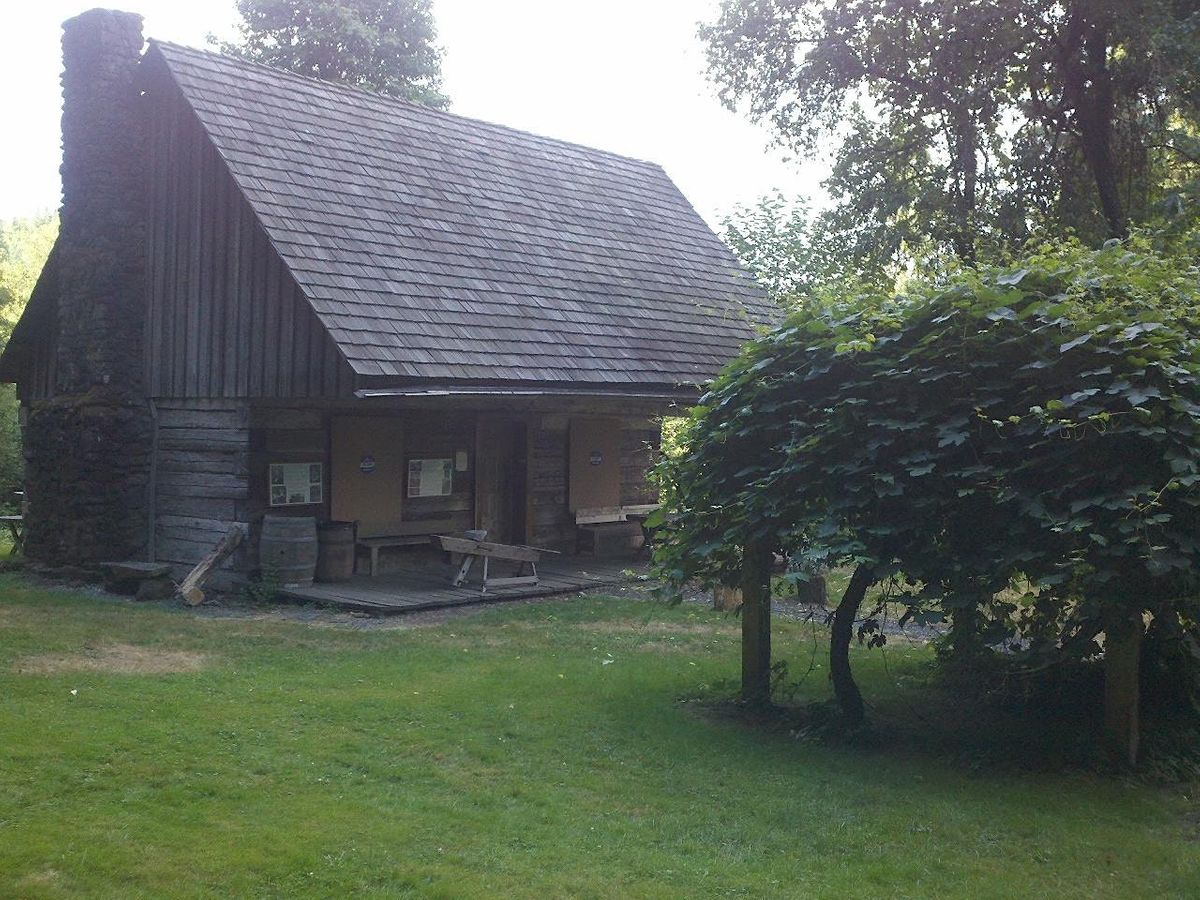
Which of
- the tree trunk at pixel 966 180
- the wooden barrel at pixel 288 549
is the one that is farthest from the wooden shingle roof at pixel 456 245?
the tree trunk at pixel 966 180

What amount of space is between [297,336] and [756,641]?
24.5 feet

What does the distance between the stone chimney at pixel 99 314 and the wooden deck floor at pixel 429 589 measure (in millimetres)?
3534

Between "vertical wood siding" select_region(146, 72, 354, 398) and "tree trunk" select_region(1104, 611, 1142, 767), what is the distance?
8647 millimetres

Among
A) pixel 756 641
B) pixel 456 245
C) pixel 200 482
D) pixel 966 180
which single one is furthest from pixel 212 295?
pixel 966 180

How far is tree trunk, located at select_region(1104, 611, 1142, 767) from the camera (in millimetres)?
7648

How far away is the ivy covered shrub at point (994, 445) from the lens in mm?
7082

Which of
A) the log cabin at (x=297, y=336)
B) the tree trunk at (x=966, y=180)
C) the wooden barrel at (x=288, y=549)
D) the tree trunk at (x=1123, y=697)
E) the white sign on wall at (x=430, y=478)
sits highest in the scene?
the tree trunk at (x=966, y=180)

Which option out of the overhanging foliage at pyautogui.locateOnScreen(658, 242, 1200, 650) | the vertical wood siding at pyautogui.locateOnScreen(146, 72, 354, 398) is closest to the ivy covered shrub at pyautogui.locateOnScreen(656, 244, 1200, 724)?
the overhanging foliage at pyautogui.locateOnScreen(658, 242, 1200, 650)

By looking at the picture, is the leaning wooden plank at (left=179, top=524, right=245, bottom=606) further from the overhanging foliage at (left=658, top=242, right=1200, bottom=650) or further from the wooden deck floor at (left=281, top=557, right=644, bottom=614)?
the overhanging foliage at (left=658, top=242, right=1200, bottom=650)

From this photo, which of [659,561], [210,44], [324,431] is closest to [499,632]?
[659,561]

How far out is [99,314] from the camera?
16469 millimetres

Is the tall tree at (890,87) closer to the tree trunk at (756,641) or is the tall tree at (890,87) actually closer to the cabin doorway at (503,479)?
the cabin doorway at (503,479)

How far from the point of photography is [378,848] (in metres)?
5.89

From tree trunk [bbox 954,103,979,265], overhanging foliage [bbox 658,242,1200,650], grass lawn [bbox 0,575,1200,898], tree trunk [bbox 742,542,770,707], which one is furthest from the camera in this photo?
tree trunk [bbox 954,103,979,265]
